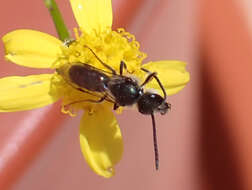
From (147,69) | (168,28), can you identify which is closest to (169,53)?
(168,28)

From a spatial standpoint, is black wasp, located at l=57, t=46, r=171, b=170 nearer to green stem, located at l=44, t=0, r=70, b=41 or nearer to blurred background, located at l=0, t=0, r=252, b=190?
green stem, located at l=44, t=0, r=70, b=41

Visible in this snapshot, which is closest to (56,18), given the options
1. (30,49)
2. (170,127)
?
(30,49)

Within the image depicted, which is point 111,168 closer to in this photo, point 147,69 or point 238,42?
point 147,69

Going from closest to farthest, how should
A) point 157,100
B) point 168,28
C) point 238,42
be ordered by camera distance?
point 157,100
point 238,42
point 168,28

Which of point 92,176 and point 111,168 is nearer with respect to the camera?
point 111,168

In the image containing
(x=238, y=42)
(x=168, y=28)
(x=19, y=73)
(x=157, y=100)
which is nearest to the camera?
(x=157, y=100)

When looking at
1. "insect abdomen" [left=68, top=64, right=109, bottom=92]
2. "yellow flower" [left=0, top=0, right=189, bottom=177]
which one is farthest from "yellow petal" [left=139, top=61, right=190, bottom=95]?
"insect abdomen" [left=68, top=64, right=109, bottom=92]
